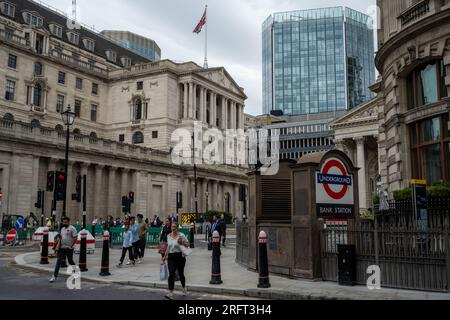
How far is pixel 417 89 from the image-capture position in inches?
720

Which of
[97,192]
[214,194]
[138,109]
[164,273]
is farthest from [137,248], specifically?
[138,109]

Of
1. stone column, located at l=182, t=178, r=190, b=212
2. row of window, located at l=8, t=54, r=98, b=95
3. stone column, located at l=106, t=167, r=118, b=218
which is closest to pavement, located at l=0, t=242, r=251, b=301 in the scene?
stone column, located at l=106, t=167, r=118, b=218

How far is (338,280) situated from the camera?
460 inches

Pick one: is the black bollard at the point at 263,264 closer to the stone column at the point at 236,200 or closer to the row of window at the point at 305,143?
the stone column at the point at 236,200

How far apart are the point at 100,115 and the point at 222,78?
21.7 meters

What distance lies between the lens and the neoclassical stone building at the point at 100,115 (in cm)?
4031

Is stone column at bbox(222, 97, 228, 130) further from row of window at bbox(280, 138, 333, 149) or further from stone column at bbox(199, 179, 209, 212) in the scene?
row of window at bbox(280, 138, 333, 149)

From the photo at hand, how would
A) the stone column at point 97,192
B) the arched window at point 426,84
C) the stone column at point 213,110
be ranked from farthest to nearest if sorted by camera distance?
the stone column at point 213,110 → the stone column at point 97,192 → the arched window at point 426,84

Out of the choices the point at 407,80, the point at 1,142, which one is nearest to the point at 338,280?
the point at 407,80

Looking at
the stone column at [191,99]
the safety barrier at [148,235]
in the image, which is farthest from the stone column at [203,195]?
the safety barrier at [148,235]

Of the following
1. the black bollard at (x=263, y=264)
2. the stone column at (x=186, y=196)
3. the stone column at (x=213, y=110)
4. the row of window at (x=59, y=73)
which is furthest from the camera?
the stone column at (x=213, y=110)

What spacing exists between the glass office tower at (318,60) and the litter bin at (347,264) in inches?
5517
